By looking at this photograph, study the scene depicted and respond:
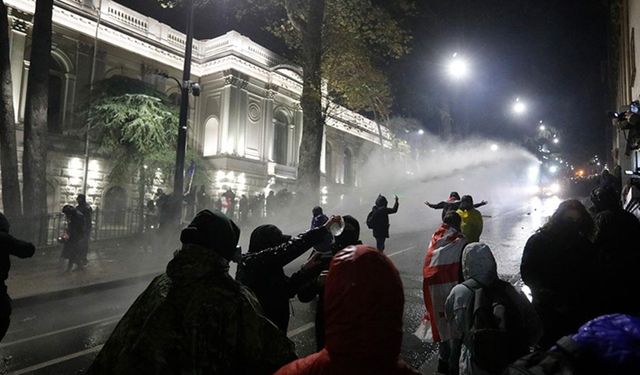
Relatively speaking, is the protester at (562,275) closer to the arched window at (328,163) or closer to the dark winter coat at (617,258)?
the dark winter coat at (617,258)

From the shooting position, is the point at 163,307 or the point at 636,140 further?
the point at 636,140

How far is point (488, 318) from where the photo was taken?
2.56 metres

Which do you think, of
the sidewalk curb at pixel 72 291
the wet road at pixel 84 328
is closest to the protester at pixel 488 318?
the wet road at pixel 84 328

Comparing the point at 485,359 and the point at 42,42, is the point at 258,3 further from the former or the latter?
the point at 485,359

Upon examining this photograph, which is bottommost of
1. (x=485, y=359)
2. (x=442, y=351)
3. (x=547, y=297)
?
(x=442, y=351)

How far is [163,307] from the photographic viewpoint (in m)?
1.72

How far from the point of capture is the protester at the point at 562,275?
9.09ft

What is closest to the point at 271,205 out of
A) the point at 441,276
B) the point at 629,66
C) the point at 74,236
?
the point at 74,236

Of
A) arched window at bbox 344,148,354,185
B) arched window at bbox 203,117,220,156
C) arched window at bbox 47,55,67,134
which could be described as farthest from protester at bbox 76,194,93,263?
arched window at bbox 344,148,354,185

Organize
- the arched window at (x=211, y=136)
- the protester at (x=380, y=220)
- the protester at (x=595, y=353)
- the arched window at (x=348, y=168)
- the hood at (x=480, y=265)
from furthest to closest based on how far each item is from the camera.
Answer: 1. the arched window at (x=348, y=168)
2. the arched window at (x=211, y=136)
3. the protester at (x=380, y=220)
4. the hood at (x=480, y=265)
5. the protester at (x=595, y=353)

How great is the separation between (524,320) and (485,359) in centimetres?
63

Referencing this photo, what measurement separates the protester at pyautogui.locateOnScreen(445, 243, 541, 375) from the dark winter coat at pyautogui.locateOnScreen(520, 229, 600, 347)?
0.34 m

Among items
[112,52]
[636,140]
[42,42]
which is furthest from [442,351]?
[112,52]

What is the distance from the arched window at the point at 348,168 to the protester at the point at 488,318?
39418 millimetres
